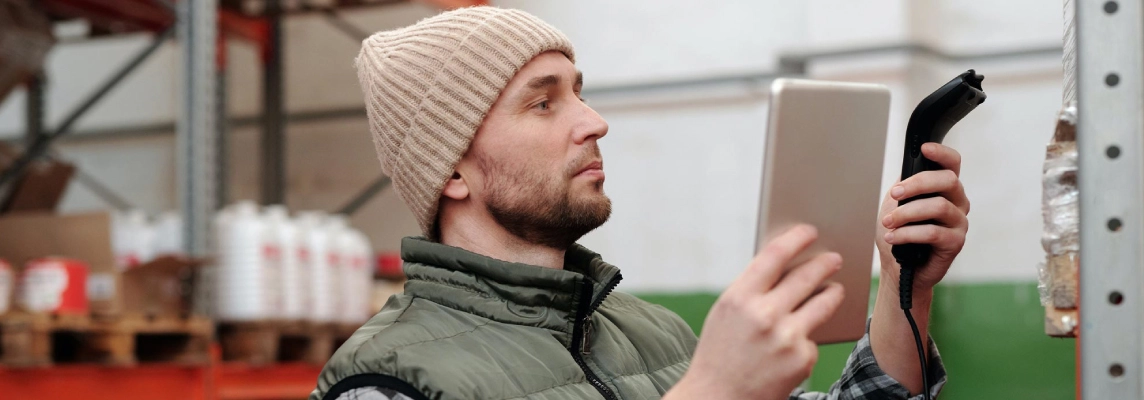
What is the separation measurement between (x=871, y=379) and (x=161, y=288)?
12.8 feet

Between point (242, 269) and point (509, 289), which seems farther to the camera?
point (242, 269)

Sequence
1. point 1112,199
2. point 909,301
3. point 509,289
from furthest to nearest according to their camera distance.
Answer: point 509,289 < point 909,301 < point 1112,199

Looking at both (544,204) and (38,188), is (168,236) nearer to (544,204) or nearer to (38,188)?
(38,188)

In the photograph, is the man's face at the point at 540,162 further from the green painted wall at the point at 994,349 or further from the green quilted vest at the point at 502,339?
the green painted wall at the point at 994,349

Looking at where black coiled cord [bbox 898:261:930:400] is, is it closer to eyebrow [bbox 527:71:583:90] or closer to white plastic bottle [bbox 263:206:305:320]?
eyebrow [bbox 527:71:583:90]

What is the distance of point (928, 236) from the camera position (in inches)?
68.6

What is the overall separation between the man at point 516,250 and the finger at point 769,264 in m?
0.05

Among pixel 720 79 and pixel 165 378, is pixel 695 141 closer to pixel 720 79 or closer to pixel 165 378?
pixel 720 79

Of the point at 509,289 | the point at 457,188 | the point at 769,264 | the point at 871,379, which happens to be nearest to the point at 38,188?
the point at 457,188

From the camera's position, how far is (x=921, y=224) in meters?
1.77

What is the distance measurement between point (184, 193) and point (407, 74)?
361 cm

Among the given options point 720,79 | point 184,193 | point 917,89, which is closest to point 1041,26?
point 917,89

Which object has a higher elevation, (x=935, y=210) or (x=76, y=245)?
(x=935, y=210)

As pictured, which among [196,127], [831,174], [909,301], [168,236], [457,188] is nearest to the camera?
[831,174]
